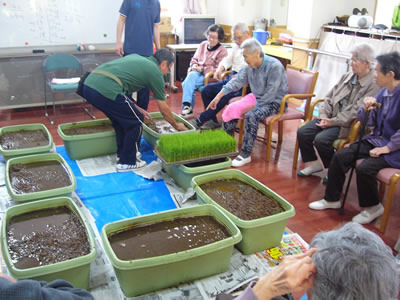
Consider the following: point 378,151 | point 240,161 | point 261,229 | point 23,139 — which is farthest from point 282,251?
point 23,139

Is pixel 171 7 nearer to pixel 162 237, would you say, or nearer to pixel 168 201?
pixel 168 201

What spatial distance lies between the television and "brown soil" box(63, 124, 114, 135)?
343cm

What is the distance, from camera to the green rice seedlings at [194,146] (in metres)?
2.72

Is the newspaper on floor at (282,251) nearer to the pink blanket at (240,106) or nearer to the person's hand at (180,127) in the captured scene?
the person's hand at (180,127)

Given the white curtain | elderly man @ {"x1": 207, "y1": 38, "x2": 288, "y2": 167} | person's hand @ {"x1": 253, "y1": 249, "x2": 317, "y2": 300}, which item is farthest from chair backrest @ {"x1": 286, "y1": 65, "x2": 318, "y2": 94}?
person's hand @ {"x1": 253, "y1": 249, "x2": 317, "y2": 300}

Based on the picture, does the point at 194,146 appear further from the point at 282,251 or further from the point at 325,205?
the point at 325,205

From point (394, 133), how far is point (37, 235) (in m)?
2.45

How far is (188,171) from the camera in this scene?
266cm

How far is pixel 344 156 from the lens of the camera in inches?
112

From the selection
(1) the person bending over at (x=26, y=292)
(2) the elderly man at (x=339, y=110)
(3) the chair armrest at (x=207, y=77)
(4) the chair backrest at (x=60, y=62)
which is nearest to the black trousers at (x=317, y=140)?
(2) the elderly man at (x=339, y=110)

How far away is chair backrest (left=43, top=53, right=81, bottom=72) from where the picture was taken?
490cm

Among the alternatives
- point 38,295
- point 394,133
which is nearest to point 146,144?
point 394,133

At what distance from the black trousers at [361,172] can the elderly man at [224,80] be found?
1.77m

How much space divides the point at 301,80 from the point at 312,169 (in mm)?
949
